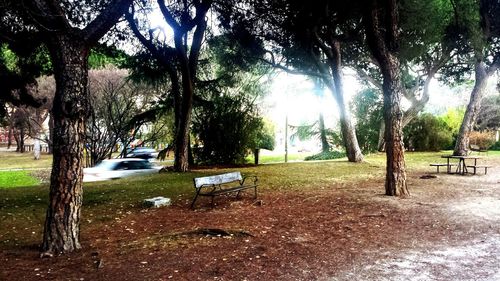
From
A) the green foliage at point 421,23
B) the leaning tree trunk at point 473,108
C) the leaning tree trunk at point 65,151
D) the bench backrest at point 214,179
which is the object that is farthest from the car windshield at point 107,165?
the leaning tree trunk at point 473,108

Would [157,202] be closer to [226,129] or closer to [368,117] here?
[226,129]

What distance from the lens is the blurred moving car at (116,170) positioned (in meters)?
14.5

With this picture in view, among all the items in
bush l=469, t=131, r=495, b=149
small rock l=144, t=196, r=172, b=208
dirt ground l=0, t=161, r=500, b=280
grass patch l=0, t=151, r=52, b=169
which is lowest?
dirt ground l=0, t=161, r=500, b=280

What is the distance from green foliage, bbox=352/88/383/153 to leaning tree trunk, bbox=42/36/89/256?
22853mm

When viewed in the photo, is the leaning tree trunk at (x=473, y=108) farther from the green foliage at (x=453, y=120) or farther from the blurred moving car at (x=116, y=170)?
the blurred moving car at (x=116, y=170)

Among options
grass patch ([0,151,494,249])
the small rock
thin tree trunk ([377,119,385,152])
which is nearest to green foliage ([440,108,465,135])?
thin tree trunk ([377,119,385,152])

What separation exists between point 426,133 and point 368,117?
4.03m

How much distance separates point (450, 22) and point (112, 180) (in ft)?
51.4

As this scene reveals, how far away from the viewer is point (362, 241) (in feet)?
20.5

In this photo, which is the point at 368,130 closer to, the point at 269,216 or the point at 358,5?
the point at 358,5

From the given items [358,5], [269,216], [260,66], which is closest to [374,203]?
[269,216]

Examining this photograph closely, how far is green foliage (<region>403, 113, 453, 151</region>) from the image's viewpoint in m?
26.7

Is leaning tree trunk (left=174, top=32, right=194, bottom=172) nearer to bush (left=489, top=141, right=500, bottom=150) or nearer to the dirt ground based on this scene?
the dirt ground

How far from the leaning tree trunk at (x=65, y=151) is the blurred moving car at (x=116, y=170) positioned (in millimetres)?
8964
